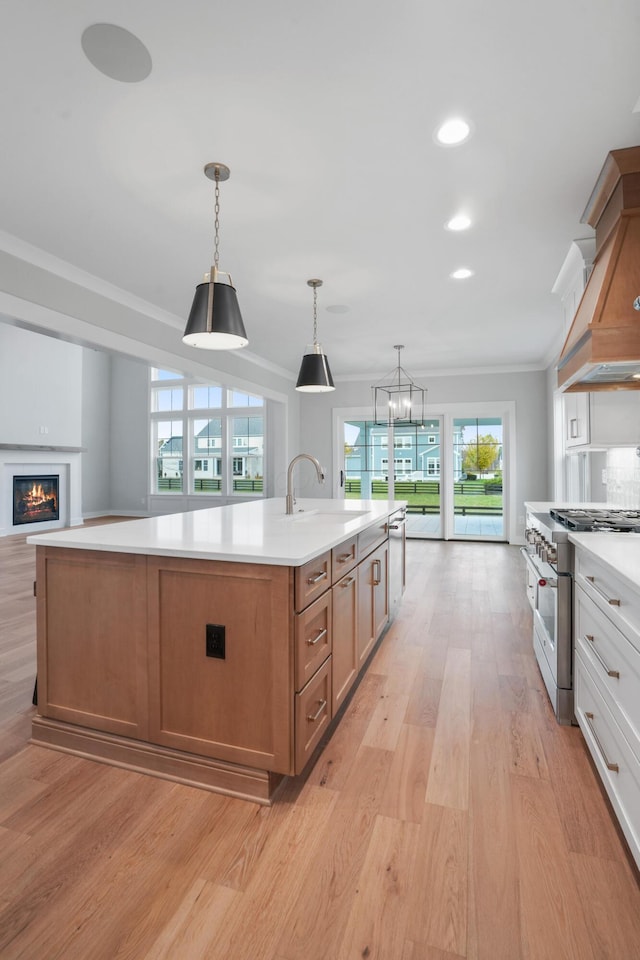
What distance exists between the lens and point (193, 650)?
1.77 metres

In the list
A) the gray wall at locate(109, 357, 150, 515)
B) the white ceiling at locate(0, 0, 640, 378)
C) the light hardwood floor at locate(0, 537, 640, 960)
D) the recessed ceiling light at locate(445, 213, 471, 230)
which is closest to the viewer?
the light hardwood floor at locate(0, 537, 640, 960)

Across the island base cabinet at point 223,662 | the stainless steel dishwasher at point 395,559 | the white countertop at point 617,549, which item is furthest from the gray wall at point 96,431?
the white countertop at point 617,549

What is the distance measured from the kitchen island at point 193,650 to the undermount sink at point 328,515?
744 millimetres

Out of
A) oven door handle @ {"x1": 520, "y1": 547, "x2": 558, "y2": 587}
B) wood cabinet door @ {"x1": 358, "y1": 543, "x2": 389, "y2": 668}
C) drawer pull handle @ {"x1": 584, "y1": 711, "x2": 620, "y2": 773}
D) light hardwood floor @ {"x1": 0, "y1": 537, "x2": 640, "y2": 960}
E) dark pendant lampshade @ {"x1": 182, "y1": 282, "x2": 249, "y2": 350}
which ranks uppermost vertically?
dark pendant lampshade @ {"x1": 182, "y1": 282, "x2": 249, "y2": 350}

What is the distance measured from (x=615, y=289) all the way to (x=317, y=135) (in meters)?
1.50

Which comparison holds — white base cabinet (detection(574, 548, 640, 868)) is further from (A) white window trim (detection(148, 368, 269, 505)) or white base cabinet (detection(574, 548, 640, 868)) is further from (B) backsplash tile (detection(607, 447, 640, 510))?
(A) white window trim (detection(148, 368, 269, 505))

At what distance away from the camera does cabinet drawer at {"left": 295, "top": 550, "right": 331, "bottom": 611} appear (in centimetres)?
167

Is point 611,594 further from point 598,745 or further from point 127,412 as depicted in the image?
point 127,412

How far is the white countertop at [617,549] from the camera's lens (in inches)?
56.2

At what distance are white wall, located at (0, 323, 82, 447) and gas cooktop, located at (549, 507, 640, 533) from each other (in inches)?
319

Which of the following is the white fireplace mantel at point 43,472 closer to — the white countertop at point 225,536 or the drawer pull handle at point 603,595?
the white countertop at point 225,536

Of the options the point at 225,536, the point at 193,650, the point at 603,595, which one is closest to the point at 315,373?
the point at 225,536

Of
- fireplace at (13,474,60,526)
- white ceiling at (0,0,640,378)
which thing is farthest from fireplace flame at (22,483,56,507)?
white ceiling at (0,0,640,378)

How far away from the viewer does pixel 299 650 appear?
1663 mm
